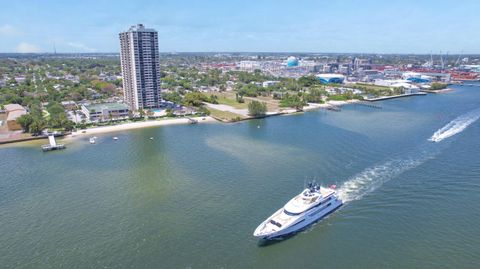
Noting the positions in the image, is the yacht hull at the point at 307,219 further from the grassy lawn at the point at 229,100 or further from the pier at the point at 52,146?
the grassy lawn at the point at 229,100

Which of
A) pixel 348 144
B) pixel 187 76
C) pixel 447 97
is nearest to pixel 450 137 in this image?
pixel 348 144

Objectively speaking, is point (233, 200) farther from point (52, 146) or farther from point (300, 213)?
point (52, 146)

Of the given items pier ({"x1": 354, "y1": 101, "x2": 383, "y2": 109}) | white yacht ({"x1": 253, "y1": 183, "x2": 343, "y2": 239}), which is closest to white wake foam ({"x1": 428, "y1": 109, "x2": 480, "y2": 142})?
pier ({"x1": 354, "y1": 101, "x2": 383, "y2": 109})

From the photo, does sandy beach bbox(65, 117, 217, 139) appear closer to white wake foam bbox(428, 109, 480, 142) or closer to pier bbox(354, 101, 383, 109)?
white wake foam bbox(428, 109, 480, 142)

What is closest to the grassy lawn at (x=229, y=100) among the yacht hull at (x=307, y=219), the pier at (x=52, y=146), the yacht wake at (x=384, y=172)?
the pier at (x=52, y=146)

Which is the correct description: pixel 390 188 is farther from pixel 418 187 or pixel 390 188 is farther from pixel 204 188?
pixel 204 188

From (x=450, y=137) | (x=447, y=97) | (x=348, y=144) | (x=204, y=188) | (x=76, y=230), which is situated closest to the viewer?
(x=76, y=230)
